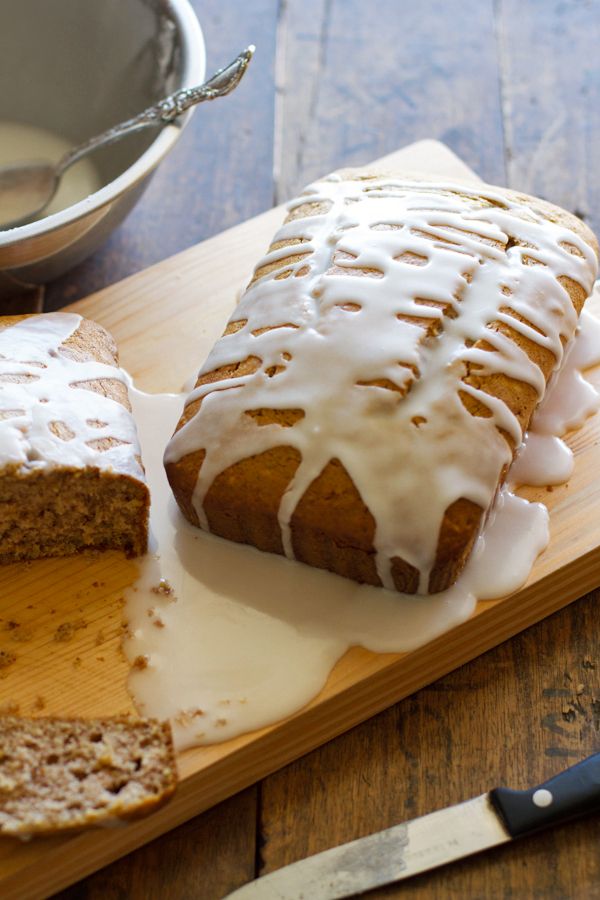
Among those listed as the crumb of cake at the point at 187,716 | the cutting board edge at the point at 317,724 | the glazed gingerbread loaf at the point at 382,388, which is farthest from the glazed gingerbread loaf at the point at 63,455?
the cutting board edge at the point at 317,724

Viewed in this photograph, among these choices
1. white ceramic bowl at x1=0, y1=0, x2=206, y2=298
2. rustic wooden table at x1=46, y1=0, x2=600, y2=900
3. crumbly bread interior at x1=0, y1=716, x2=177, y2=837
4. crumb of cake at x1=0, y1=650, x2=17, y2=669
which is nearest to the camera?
crumbly bread interior at x1=0, y1=716, x2=177, y2=837

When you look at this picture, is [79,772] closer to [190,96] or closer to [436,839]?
[436,839]

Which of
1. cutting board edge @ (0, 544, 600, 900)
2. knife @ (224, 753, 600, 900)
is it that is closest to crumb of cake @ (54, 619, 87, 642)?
cutting board edge @ (0, 544, 600, 900)

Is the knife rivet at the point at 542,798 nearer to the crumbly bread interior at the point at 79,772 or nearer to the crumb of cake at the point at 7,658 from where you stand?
the crumbly bread interior at the point at 79,772

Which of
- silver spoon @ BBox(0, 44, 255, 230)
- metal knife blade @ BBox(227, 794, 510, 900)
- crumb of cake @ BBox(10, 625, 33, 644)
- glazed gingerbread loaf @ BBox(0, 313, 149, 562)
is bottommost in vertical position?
metal knife blade @ BBox(227, 794, 510, 900)

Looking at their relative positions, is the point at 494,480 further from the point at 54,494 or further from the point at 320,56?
the point at 320,56

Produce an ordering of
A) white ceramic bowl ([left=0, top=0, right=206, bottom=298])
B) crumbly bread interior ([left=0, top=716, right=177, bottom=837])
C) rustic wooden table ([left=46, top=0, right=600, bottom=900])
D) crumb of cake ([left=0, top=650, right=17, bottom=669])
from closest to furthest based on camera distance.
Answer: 1. crumbly bread interior ([left=0, top=716, right=177, bottom=837])
2. rustic wooden table ([left=46, top=0, right=600, bottom=900])
3. crumb of cake ([left=0, top=650, right=17, bottom=669])
4. white ceramic bowl ([left=0, top=0, right=206, bottom=298])

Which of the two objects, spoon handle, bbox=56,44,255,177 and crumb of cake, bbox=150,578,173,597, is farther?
spoon handle, bbox=56,44,255,177

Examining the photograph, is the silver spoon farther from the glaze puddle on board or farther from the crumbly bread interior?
the crumbly bread interior
